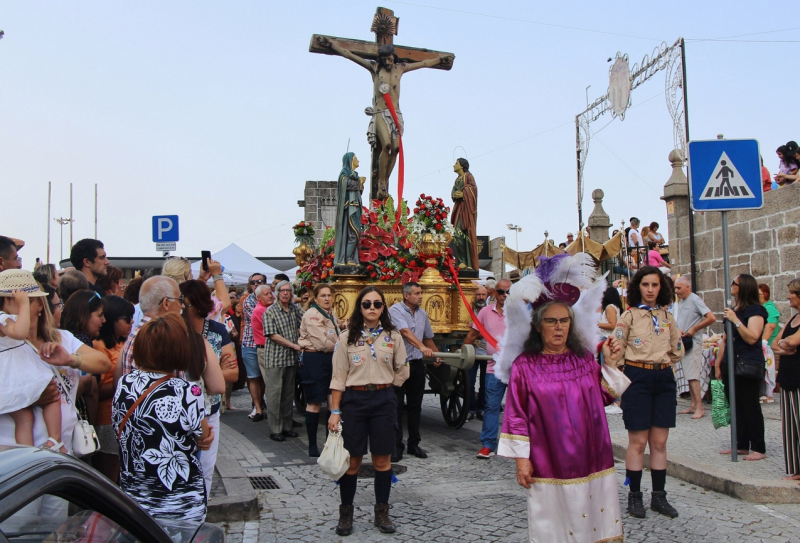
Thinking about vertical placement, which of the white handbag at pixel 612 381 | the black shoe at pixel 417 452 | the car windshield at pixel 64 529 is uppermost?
the white handbag at pixel 612 381

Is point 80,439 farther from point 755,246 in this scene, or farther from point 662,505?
point 755,246

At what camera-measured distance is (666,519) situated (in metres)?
5.04

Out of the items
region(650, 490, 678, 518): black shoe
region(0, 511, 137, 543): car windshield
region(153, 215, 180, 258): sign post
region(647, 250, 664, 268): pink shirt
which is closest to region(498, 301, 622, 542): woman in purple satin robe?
region(650, 490, 678, 518): black shoe

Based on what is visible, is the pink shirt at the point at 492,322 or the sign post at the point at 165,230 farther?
the sign post at the point at 165,230

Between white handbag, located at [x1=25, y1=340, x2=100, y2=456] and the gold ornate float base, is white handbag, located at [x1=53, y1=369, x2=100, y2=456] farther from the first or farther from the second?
the gold ornate float base

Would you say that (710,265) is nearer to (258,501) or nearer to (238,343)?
(238,343)

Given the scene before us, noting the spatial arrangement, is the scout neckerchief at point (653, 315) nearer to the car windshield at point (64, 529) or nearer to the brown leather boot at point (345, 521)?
the brown leather boot at point (345, 521)

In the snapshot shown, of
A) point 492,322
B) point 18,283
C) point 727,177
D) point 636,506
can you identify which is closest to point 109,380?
point 18,283

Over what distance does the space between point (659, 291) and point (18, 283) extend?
4.17m

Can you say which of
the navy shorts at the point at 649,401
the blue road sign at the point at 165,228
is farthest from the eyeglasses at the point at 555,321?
the blue road sign at the point at 165,228

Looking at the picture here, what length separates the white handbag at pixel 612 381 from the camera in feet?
13.0

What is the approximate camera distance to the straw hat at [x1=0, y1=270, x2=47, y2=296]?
390 centimetres

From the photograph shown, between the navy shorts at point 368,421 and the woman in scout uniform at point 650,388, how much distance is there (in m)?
1.64

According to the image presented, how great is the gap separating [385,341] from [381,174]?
5.62 m
